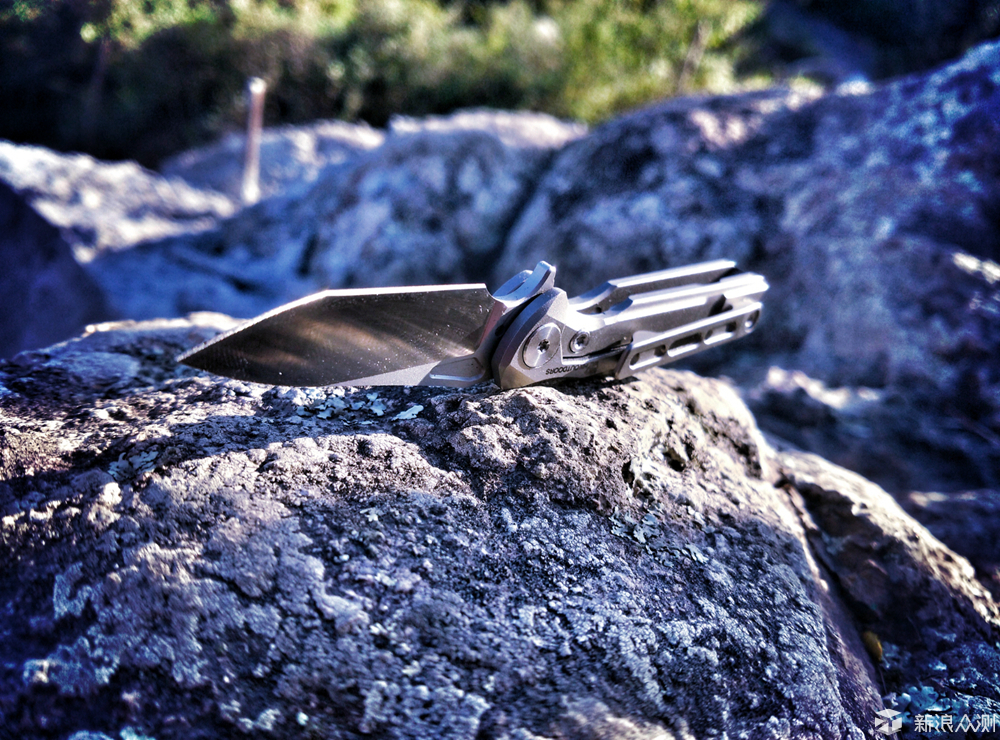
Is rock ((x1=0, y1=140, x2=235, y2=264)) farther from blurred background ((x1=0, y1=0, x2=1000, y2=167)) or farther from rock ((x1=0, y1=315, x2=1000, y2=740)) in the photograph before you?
rock ((x1=0, y1=315, x2=1000, y2=740))

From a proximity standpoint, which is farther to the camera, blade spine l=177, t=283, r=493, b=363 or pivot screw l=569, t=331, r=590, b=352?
pivot screw l=569, t=331, r=590, b=352

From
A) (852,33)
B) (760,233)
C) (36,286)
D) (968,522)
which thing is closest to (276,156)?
(36,286)

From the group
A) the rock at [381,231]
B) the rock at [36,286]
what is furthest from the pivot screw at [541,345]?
the rock at [36,286]

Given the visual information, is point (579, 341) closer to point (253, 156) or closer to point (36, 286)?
point (36, 286)

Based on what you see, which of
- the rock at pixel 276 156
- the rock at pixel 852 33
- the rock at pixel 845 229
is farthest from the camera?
the rock at pixel 852 33

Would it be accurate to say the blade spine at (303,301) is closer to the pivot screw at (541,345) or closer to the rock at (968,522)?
the pivot screw at (541,345)

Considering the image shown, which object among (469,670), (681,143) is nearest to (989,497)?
(469,670)

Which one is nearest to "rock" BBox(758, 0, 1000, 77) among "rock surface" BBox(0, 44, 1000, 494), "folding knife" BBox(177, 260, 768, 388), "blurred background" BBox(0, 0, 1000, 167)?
"blurred background" BBox(0, 0, 1000, 167)
